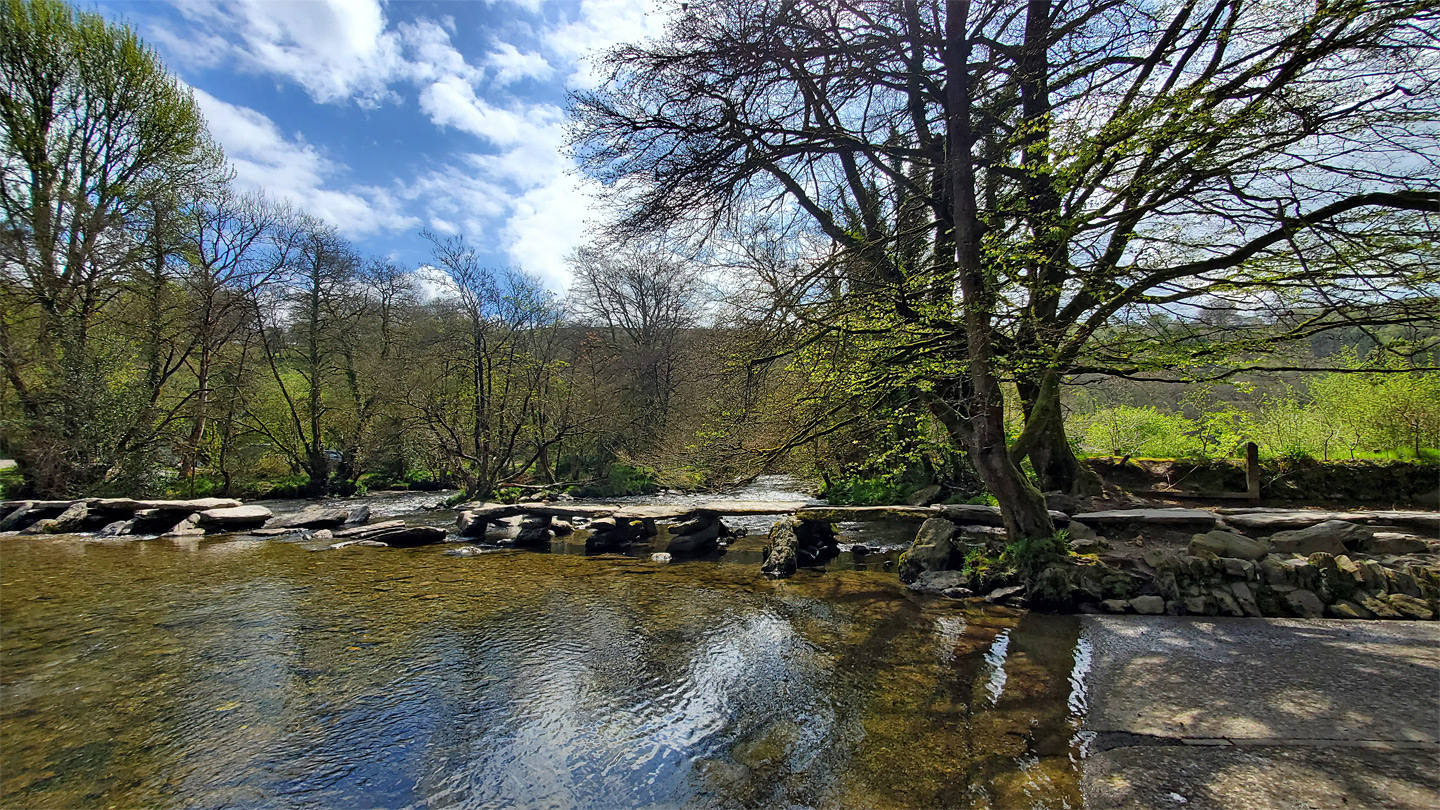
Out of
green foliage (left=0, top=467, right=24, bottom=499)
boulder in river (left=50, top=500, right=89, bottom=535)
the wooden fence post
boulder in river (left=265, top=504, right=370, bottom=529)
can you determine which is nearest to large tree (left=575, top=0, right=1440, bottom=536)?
the wooden fence post

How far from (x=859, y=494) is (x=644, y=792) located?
1381 centimetres

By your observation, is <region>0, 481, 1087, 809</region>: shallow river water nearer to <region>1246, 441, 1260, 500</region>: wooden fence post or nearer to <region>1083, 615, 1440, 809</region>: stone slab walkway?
<region>1083, 615, 1440, 809</region>: stone slab walkway

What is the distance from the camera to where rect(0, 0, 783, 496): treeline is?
1509 cm

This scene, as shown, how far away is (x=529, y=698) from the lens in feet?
14.8

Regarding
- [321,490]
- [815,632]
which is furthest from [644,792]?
[321,490]

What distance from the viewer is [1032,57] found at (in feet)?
23.5

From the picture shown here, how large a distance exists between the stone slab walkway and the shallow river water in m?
0.30

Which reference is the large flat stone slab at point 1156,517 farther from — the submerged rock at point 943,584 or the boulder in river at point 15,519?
the boulder in river at point 15,519

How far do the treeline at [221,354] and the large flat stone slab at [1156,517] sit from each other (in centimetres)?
561

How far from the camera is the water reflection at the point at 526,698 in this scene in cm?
328

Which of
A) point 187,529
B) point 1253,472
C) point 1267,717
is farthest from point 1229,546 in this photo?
point 187,529

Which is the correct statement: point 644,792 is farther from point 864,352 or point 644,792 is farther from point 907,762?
point 864,352

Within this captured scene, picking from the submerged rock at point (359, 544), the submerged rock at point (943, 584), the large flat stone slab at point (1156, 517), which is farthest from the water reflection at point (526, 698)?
the submerged rock at point (359, 544)

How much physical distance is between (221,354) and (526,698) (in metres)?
21.7
